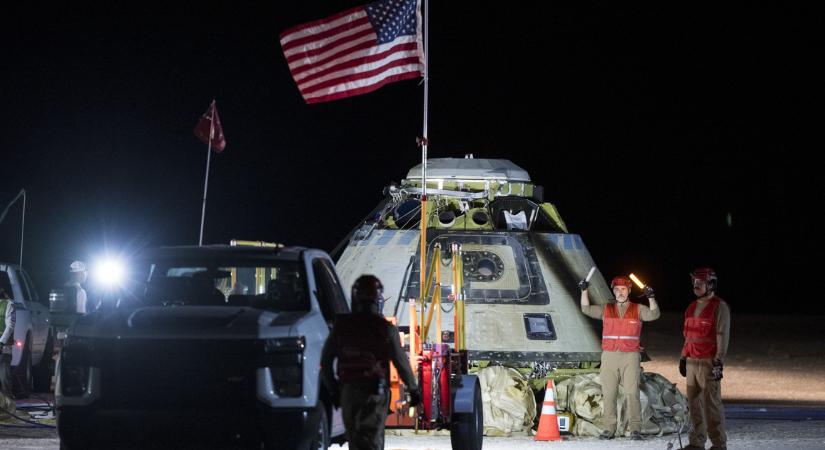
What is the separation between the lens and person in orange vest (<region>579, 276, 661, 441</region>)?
1598 cm

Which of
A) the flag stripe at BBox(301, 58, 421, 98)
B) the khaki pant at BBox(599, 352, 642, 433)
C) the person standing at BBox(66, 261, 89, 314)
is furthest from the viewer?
the person standing at BBox(66, 261, 89, 314)

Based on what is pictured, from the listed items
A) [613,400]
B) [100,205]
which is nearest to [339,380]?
[613,400]

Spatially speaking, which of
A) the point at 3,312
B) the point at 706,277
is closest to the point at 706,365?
the point at 706,277

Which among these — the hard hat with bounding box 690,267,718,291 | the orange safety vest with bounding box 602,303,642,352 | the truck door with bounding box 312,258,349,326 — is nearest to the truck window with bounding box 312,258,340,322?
the truck door with bounding box 312,258,349,326

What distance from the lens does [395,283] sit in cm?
1848

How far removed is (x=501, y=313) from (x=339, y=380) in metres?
8.33

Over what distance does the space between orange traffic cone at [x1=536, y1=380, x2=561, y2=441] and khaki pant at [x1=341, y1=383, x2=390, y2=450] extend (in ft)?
21.6

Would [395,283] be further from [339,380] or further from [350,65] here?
[339,380]

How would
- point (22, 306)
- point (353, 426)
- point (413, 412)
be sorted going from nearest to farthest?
point (353, 426) < point (413, 412) < point (22, 306)

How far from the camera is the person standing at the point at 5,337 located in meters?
17.4

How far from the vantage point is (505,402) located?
16359 millimetres

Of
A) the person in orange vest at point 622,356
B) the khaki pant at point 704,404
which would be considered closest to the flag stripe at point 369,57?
the person in orange vest at point 622,356

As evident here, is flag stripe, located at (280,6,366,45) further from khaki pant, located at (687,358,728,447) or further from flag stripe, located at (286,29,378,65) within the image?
khaki pant, located at (687,358,728,447)

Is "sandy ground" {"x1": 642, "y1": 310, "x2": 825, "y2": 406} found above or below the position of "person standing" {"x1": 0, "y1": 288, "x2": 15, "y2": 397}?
below
